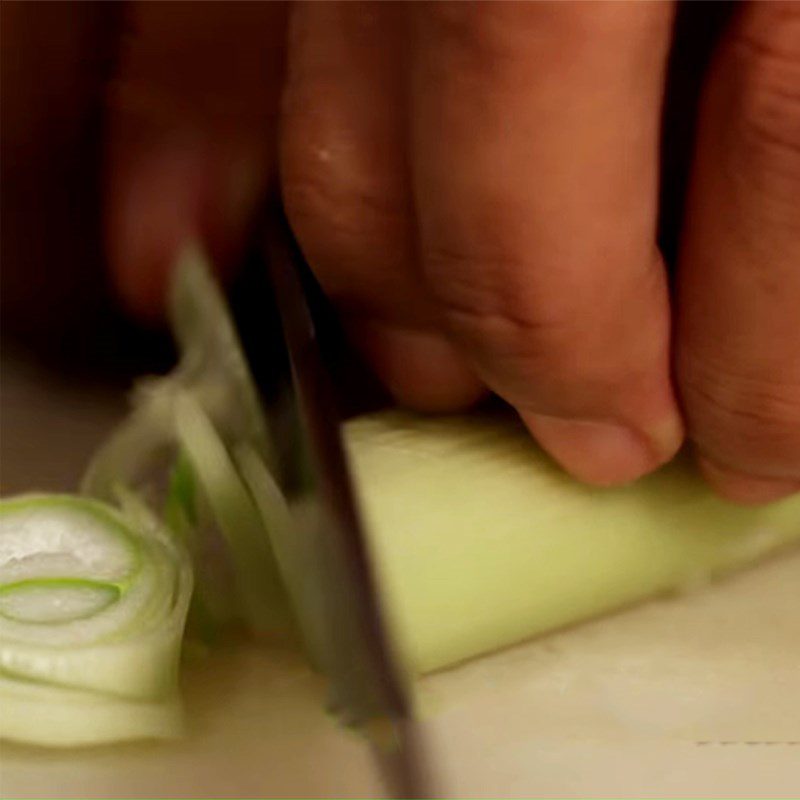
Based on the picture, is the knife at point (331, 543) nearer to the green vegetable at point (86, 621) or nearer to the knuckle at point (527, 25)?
the green vegetable at point (86, 621)

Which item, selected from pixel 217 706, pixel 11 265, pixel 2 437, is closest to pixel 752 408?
pixel 217 706

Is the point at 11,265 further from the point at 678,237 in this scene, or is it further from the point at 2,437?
the point at 678,237

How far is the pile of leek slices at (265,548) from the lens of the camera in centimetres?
70

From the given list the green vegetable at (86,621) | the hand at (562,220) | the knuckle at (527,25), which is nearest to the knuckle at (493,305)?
the hand at (562,220)

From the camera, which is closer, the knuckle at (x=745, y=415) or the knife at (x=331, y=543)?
the knife at (x=331, y=543)

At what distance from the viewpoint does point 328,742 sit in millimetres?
707

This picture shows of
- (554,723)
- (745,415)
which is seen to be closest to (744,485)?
(745,415)

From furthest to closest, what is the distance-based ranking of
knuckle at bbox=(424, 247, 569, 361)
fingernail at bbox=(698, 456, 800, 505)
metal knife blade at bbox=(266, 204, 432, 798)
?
1. fingernail at bbox=(698, 456, 800, 505)
2. knuckle at bbox=(424, 247, 569, 361)
3. metal knife blade at bbox=(266, 204, 432, 798)

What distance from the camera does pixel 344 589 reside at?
624 millimetres

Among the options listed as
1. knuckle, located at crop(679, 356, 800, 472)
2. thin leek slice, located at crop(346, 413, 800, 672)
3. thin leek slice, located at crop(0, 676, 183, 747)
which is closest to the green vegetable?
thin leek slice, located at crop(0, 676, 183, 747)

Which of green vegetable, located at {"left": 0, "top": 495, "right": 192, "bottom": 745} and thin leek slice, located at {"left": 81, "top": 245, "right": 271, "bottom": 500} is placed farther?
thin leek slice, located at {"left": 81, "top": 245, "right": 271, "bottom": 500}

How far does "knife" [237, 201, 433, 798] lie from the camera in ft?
1.81

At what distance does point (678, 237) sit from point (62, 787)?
0.42 m

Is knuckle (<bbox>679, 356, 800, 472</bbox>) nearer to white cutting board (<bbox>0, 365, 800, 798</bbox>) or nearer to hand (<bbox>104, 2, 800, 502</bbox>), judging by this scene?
hand (<bbox>104, 2, 800, 502</bbox>)
